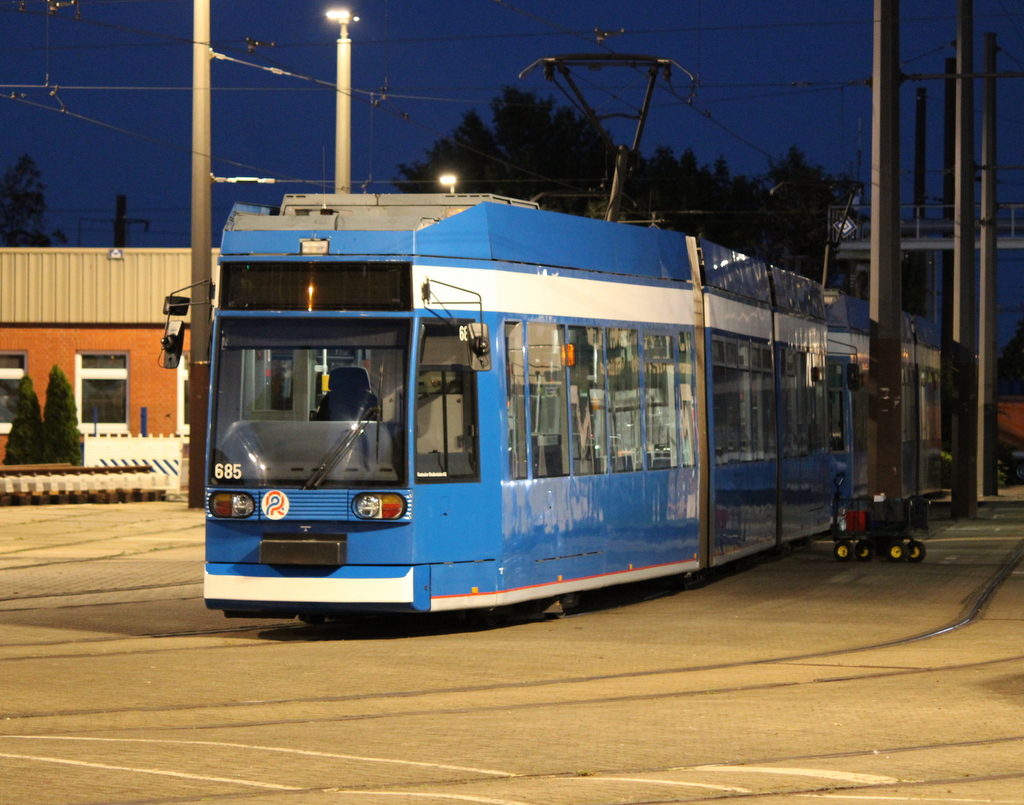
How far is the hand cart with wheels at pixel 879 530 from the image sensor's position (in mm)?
18688

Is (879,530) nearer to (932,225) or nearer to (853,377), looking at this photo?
(853,377)

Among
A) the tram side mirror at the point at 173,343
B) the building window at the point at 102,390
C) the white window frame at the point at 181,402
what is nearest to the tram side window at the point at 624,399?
the tram side mirror at the point at 173,343

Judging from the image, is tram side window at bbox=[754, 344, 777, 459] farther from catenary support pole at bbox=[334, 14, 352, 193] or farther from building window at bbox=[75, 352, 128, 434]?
building window at bbox=[75, 352, 128, 434]

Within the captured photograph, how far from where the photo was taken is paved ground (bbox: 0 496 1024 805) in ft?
22.6

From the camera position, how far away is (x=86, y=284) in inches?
1683

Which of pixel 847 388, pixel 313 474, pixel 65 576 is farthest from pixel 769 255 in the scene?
pixel 313 474

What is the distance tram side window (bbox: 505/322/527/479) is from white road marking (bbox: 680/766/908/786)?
5.16m

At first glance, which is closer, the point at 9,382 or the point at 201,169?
the point at 201,169

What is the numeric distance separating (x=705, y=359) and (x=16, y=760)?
948 centimetres

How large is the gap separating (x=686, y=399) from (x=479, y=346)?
393cm

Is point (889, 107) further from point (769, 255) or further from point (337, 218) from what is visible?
point (769, 255)

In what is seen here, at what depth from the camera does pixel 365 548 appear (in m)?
11.5

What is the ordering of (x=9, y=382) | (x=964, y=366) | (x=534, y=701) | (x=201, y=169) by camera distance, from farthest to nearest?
(x=9, y=382) → (x=964, y=366) → (x=201, y=169) → (x=534, y=701)

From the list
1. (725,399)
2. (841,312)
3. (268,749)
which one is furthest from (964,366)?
(268,749)
